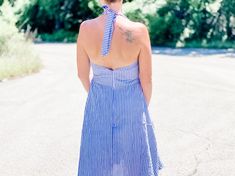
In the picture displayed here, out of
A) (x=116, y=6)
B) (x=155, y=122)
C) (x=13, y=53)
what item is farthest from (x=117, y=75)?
(x=13, y=53)

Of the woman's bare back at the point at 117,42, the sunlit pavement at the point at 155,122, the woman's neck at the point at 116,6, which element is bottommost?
the sunlit pavement at the point at 155,122

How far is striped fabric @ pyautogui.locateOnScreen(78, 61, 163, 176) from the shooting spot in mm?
3793

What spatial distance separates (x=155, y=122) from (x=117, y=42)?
191 inches

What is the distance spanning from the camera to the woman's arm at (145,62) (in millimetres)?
3611

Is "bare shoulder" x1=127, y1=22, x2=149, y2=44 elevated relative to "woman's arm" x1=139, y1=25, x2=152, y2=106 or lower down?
elevated

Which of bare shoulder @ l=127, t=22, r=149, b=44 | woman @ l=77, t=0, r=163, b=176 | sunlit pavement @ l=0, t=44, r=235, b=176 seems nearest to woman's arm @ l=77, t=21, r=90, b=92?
woman @ l=77, t=0, r=163, b=176

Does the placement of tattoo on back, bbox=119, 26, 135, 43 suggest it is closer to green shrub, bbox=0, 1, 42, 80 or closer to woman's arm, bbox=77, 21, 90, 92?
woman's arm, bbox=77, 21, 90, 92

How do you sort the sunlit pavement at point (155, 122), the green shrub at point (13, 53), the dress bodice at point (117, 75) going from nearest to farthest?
the dress bodice at point (117, 75)
the sunlit pavement at point (155, 122)
the green shrub at point (13, 53)

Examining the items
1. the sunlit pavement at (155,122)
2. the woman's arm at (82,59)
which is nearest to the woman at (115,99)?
the woman's arm at (82,59)

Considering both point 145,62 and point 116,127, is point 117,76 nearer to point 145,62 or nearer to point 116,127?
point 145,62

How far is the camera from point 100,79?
3.80 metres

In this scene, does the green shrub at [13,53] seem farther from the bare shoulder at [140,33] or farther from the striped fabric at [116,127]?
the bare shoulder at [140,33]

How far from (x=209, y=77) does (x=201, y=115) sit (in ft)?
16.9

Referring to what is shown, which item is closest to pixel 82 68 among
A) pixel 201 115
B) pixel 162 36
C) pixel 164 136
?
pixel 164 136
